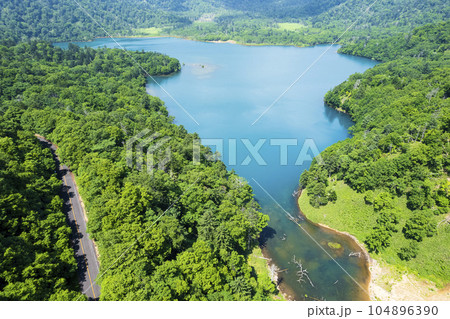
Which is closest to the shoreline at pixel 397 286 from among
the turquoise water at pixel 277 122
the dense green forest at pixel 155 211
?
the turquoise water at pixel 277 122

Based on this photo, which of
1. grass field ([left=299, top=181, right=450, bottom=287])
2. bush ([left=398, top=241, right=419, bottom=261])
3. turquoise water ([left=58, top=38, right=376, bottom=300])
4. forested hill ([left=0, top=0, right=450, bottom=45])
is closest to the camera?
grass field ([left=299, top=181, right=450, bottom=287])

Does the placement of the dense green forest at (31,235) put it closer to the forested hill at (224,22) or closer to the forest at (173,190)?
the forest at (173,190)

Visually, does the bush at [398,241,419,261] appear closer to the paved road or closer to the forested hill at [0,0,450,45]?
the paved road

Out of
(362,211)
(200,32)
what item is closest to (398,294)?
(362,211)

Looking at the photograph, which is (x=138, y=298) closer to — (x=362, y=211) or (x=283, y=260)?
(x=283, y=260)

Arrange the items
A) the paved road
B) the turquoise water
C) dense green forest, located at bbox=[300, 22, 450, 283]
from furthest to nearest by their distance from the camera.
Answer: dense green forest, located at bbox=[300, 22, 450, 283], the turquoise water, the paved road

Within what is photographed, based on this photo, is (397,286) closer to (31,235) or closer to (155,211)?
(155,211)

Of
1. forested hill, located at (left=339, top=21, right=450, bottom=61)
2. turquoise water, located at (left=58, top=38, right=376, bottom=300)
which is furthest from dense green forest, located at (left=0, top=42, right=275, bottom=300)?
forested hill, located at (left=339, top=21, right=450, bottom=61)
